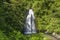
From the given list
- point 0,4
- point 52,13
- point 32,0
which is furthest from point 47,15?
point 0,4

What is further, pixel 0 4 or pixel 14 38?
pixel 0 4

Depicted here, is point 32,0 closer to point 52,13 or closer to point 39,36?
point 52,13

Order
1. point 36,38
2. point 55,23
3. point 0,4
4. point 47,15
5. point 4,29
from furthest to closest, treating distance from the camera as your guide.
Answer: point 47,15
point 55,23
point 0,4
point 4,29
point 36,38

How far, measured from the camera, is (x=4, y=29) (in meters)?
5.04

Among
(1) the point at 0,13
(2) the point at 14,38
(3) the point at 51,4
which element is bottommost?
(3) the point at 51,4

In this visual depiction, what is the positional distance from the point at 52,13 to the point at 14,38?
16.1m

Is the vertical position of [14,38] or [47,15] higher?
[14,38]

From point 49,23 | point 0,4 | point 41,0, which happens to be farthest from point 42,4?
point 0,4

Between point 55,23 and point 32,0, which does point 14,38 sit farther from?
point 32,0

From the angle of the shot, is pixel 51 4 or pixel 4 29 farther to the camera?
pixel 51 4

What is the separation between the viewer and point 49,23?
2033 cm

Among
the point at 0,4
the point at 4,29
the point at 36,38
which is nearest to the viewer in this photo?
the point at 36,38

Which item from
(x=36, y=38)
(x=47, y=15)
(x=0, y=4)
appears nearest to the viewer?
(x=36, y=38)

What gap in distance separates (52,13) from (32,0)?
2565 mm
